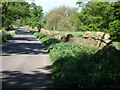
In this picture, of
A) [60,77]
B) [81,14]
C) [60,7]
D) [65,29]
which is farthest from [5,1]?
[60,7]

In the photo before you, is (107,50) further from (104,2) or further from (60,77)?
(104,2)

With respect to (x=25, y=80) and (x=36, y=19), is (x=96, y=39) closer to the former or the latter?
(x=25, y=80)

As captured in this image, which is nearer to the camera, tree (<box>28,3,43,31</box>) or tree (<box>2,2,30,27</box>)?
tree (<box>2,2,30,27</box>)

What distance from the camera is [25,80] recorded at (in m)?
8.02

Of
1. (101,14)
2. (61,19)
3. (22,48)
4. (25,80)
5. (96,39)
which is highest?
(101,14)

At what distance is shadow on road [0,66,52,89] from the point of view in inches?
288

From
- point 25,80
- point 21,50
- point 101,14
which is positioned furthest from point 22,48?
point 101,14

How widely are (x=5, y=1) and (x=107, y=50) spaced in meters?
24.0

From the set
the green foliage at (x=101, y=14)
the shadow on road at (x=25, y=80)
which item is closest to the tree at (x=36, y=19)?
the green foliage at (x=101, y=14)

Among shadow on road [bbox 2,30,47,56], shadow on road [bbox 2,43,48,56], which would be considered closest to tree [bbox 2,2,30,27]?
shadow on road [bbox 2,30,47,56]

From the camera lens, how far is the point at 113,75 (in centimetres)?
765

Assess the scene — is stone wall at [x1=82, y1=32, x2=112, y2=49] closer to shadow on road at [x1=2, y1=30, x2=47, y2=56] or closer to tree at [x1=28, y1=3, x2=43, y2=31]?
shadow on road at [x1=2, y1=30, x2=47, y2=56]

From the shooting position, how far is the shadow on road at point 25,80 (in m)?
7.32

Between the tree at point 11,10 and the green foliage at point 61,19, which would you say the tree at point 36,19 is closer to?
the green foliage at point 61,19
